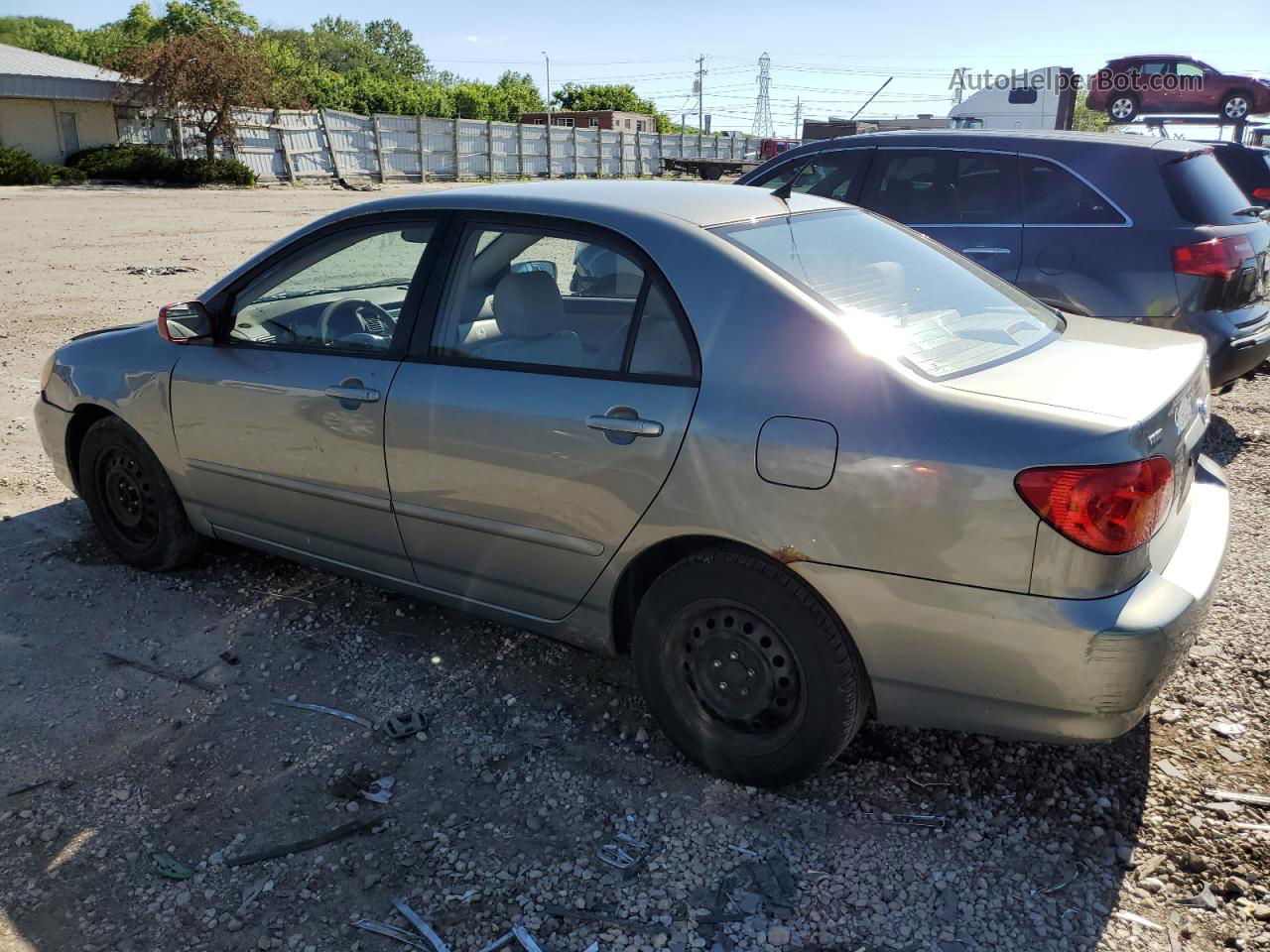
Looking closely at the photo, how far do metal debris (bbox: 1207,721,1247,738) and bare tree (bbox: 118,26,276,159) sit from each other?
119 ft

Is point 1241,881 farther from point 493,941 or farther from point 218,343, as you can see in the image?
point 218,343

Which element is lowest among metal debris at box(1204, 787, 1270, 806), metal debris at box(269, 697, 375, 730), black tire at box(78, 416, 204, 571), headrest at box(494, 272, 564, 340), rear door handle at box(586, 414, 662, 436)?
metal debris at box(269, 697, 375, 730)

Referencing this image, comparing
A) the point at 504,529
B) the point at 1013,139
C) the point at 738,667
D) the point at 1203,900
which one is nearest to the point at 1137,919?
the point at 1203,900

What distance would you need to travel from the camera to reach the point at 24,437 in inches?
253

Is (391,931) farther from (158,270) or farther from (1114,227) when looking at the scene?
(158,270)

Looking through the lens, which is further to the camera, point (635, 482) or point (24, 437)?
point (24, 437)

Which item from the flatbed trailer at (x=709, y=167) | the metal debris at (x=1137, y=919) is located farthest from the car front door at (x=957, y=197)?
the flatbed trailer at (x=709, y=167)

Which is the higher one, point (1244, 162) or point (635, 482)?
point (1244, 162)

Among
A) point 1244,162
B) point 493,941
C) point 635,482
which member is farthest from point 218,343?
point 1244,162

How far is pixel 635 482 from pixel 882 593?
2.52 ft

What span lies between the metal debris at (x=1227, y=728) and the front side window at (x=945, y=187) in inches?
145

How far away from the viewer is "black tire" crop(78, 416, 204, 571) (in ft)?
14.2

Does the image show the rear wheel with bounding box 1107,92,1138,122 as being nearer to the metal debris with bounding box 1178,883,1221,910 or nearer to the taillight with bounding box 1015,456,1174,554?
the taillight with bounding box 1015,456,1174,554

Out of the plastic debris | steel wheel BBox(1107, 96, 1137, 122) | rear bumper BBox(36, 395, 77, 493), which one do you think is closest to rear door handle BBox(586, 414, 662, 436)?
the plastic debris
